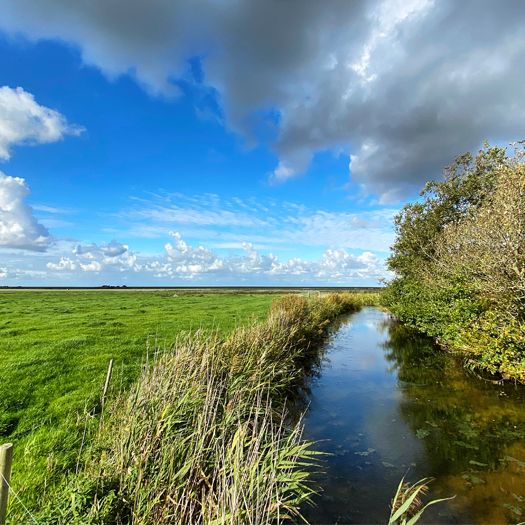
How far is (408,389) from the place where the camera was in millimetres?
13945

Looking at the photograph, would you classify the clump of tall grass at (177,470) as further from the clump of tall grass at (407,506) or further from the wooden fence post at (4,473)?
the clump of tall grass at (407,506)

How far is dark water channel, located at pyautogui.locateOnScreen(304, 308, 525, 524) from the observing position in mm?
6523

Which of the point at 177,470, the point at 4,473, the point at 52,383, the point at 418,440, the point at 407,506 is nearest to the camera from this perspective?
the point at 4,473

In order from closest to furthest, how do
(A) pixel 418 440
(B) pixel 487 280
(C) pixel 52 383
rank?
(A) pixel 418 440 < (C) pixel 52 383 < (B) pixel 487 280

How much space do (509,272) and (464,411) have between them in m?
4.74

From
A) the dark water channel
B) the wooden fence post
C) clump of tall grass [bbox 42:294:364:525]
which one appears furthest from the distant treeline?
the wooden fence post

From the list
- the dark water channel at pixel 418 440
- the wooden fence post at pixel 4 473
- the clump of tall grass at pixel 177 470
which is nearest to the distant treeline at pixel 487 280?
the dark water channel at pixel 418 440

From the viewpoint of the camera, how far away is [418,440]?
9297mm

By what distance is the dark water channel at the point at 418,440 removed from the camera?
6.52m

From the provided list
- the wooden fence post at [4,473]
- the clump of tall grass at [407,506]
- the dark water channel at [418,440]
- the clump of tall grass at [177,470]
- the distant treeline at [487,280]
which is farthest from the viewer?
the distant treeline at [487,280]

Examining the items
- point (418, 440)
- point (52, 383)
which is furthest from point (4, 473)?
point (418, 440)

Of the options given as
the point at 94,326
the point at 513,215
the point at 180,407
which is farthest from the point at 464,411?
the point at 94,326

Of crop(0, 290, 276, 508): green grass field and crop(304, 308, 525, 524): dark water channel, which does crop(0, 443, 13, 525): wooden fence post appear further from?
crop(304, 308, 525, 524): dark water channel

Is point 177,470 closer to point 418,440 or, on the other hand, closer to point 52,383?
point 418,440
